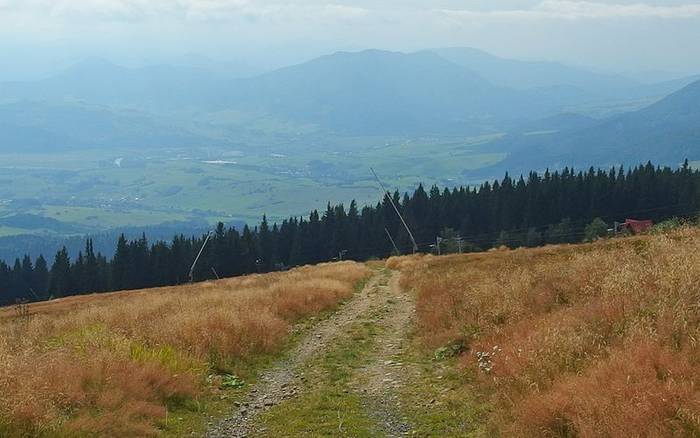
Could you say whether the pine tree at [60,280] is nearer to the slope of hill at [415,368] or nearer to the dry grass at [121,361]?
the dry grass at [121,361]

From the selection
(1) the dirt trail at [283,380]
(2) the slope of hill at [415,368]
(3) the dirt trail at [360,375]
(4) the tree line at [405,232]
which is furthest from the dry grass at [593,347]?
(4) the tree line at [405,232]

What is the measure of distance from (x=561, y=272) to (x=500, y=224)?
89.7m

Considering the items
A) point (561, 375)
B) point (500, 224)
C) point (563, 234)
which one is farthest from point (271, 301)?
point (500, 224)

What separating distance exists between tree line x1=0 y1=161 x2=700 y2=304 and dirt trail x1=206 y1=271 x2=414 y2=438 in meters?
69.6

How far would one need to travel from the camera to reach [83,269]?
104188 millimetres

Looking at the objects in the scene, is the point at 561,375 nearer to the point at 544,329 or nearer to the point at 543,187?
the point at 544,329

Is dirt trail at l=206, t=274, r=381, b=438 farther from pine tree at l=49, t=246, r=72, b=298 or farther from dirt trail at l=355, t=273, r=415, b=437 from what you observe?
pine tree at l=49, t=246, r=72, b=298

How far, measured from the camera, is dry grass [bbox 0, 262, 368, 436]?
897 centimetres

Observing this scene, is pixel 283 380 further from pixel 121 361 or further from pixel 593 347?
pixel 593 347

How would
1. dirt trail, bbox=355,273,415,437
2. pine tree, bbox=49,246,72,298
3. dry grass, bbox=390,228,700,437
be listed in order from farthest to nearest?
pine tree, bbox=49,246,72,298, dirt trail, bbox=355,273,415,437, dry grass, bbox=390,228,700,437

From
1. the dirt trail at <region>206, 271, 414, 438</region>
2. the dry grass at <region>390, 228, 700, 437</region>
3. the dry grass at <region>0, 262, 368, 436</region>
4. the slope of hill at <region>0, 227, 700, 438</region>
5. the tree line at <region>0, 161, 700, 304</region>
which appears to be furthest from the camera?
the tree line at <region>0, 161, 700, 304</region>

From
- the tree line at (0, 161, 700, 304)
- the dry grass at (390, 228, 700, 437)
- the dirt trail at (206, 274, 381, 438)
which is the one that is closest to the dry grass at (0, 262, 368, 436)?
the dirt trail at (206, 274, 381, 438)

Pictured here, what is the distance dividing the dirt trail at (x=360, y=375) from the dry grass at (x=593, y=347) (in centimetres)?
155

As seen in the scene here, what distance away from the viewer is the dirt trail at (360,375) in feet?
35.3
